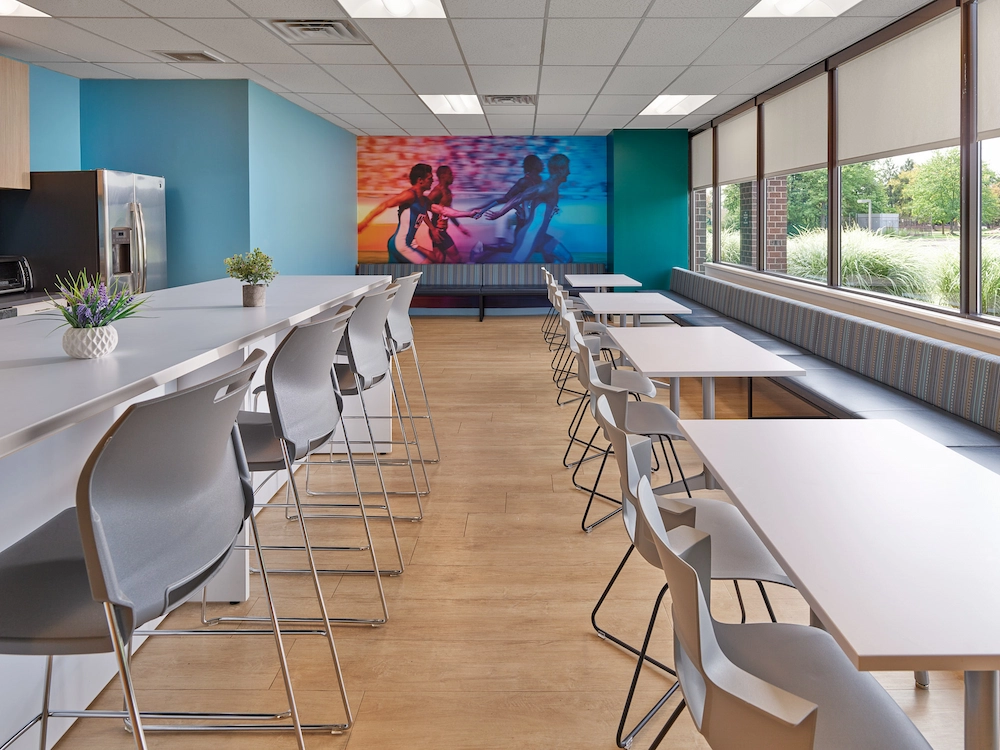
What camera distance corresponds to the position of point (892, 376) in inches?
180

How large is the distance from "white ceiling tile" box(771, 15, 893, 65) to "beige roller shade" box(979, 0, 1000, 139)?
1051 millimetres

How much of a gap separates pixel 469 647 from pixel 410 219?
10331 millimetres

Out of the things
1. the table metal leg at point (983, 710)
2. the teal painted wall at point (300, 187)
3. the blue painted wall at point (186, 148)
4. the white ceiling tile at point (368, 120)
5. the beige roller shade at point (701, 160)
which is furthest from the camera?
the beige roller shade at point (701, 160)

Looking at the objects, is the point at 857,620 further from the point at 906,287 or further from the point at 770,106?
the point at 770,106

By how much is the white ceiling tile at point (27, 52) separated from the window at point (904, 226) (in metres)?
6.45

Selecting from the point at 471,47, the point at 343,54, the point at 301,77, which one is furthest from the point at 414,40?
the point at 301,77

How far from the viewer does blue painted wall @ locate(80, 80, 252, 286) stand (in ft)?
24.6

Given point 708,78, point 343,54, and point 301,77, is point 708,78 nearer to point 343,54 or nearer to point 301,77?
point 343,54

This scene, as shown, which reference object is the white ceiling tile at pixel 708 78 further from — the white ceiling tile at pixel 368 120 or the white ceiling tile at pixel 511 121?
the white ceiling tile at pixel 368 120

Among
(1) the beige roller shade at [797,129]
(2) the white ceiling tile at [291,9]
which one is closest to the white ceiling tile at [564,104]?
(1) the beige roller shade at [797,129]

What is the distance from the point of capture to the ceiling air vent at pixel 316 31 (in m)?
5.52

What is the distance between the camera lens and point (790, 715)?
111 cm

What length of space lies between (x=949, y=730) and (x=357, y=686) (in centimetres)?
157

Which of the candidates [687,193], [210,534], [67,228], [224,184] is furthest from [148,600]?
[687,193]
